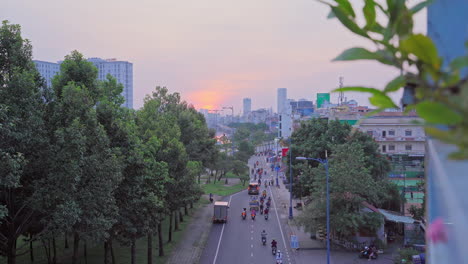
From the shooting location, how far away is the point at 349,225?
22.8 m

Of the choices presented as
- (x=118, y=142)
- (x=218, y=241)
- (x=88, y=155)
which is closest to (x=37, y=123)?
(x=88, y=155)

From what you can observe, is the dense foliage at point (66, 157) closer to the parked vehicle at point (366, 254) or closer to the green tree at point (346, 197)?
the green tree at point (346, 197)

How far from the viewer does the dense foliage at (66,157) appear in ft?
40.1

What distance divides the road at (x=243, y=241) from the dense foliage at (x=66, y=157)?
8056 mm

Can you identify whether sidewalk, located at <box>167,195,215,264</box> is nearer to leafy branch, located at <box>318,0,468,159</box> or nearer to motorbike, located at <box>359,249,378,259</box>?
motorbike, located at <box>359,249,378,259</box>

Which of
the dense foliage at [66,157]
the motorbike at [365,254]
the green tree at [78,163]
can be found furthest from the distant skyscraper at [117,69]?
the green tree at [78,163]

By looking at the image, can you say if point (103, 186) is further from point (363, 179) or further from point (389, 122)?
point (389, 122)

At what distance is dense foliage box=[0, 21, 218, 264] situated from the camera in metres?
12.2

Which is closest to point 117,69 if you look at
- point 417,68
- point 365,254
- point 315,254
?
point 315,254

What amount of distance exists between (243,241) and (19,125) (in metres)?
19.2

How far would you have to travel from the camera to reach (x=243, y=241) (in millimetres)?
28672

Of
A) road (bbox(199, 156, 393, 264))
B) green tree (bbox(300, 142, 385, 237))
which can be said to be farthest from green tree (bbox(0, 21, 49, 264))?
green tree (bbox(300, 142, 385, 237))

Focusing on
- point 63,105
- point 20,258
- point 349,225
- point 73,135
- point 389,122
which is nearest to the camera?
point 73,135

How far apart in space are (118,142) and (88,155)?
7.85ft
